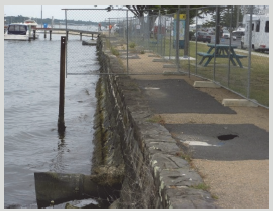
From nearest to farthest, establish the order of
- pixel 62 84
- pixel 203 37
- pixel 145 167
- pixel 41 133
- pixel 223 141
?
pixel 145 167 → pixel 223 141 → pixel 62 84 → pixel 203 37 → pixel 41 133

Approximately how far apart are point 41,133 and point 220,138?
30.9 feet

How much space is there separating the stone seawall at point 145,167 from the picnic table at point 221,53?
7.63 ft

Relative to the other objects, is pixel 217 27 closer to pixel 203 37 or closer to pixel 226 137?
pixel 203 37

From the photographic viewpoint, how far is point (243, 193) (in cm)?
561

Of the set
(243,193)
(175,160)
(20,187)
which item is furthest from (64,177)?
(243,193)

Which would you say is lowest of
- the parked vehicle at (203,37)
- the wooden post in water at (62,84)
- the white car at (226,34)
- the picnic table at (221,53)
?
the wooden post in water at (62,84)

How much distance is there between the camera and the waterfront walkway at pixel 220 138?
225 inches

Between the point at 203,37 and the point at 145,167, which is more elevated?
the point at 203,37

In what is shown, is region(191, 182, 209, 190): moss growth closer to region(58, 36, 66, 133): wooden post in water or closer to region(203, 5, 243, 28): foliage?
region(203, 5, 243, 28): foliage

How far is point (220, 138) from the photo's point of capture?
818 centimetres

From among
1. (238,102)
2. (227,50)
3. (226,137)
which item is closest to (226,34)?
(227,50)

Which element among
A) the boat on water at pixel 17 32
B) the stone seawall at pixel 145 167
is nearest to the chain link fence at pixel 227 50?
the stone seawall at pixel 145 167

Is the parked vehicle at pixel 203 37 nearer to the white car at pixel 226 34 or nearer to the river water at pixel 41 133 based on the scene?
the white car at pixel 226 34

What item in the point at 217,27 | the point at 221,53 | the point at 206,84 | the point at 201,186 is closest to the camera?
the point at 201,186
